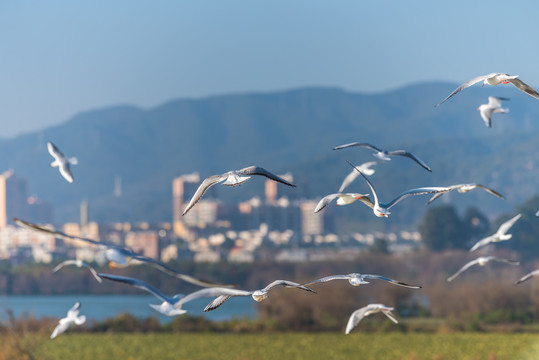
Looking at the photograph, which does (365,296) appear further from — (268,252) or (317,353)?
(268,252)

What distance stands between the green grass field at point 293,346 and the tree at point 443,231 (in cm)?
7124

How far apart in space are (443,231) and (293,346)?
81.9 metres

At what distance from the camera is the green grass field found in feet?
117

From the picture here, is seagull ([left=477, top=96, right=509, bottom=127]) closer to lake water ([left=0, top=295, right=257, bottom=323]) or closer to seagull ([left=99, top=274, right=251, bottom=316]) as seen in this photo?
seagull ([left=99, top=274, right=251, bottom=316])

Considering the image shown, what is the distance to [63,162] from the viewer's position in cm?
1049

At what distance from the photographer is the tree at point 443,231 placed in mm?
117438

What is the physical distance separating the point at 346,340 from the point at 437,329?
8.22 metres

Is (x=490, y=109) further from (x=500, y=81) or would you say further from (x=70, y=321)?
(x=70, y=321)

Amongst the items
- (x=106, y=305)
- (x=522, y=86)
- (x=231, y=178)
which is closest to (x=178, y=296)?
(x=231, y=178)

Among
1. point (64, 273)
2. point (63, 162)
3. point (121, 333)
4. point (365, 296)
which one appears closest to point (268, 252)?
point (64, 273)

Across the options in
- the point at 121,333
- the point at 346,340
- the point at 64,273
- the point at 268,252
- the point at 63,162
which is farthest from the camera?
the point at 268,252

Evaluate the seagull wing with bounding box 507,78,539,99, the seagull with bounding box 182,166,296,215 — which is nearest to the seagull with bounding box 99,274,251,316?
the seagull with bounding box 182,166,296,215

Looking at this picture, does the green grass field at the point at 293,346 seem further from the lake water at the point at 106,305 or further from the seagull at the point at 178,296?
the lake water at the point at 106,305

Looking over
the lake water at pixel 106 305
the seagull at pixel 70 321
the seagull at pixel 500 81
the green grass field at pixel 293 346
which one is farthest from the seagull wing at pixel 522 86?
the lake water at pixel 106 305
